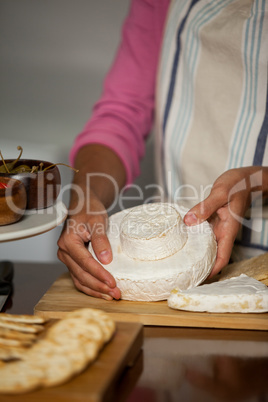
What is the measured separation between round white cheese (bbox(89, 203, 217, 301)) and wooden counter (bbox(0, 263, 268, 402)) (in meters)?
0.07

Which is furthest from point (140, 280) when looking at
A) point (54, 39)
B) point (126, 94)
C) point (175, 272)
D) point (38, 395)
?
point (54, 39)

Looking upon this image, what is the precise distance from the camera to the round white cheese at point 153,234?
36.9 inches

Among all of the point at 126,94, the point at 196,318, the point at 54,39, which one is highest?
the point at 54,39

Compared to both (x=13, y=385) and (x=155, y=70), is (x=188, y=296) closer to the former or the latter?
(x=13, y=385)

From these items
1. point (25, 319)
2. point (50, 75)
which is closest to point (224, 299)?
point (25, 319)

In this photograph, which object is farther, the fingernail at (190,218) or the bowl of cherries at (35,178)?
the fingernail at (190,218)

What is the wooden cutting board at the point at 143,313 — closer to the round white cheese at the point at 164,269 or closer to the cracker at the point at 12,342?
the round white cheese at the point at 164,269

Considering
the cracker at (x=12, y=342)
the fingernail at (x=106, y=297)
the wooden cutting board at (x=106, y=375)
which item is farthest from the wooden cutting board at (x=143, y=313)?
the cracker at (x=12, y=342)

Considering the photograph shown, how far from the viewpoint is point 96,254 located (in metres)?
0.97

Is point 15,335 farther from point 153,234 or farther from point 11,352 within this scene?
point 153,234

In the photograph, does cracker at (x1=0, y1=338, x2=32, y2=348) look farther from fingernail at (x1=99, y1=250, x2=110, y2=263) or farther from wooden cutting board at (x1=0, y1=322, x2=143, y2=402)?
fingernail at (x1=99, y1=250, x2=110, y2=263)

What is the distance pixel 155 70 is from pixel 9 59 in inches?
48.0

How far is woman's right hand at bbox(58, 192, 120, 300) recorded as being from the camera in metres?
0.94

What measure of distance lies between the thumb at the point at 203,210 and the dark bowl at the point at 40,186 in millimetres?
257
